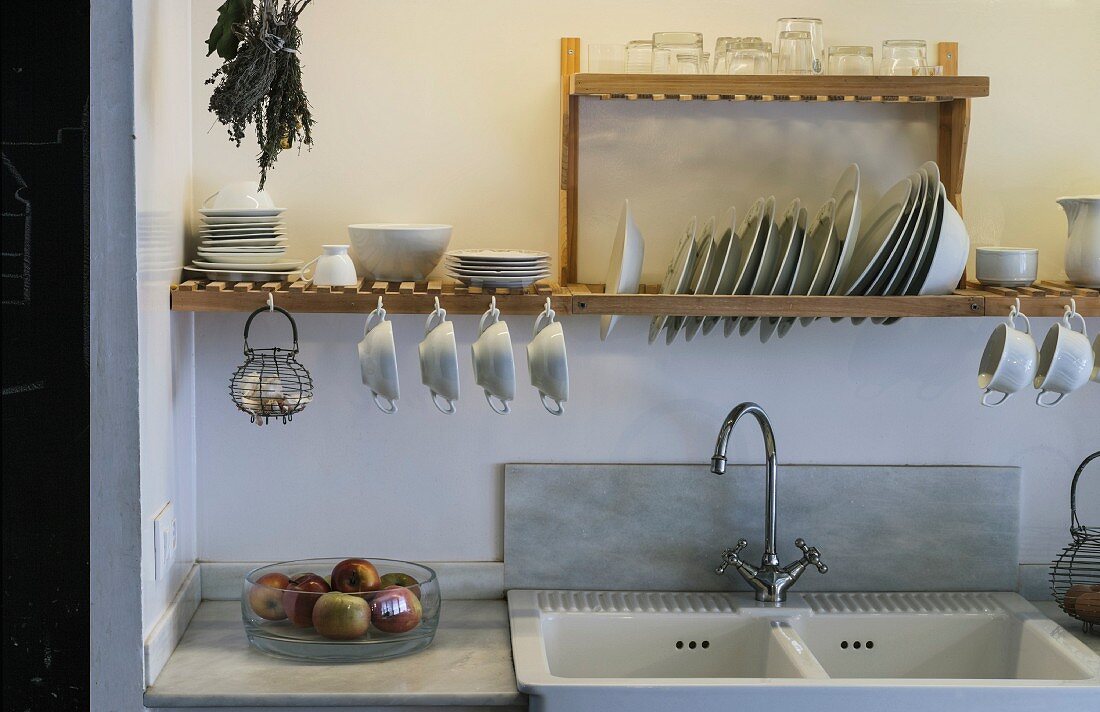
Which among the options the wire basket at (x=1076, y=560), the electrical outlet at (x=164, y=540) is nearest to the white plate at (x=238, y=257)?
the electrical outlet at (x=164, y=540)

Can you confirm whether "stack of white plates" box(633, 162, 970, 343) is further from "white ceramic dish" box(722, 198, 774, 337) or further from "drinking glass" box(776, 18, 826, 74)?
"drinking glass" box(776, 18, 826, 74)

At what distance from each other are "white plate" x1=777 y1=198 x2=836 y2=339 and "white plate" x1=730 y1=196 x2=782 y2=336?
0.13 feet

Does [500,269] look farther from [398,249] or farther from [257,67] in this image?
[257,67]

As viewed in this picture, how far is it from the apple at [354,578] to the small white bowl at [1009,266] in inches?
44.9

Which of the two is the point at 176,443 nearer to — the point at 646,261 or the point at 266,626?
the point at 266,626

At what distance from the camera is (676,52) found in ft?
5.94

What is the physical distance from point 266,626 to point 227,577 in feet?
0.92

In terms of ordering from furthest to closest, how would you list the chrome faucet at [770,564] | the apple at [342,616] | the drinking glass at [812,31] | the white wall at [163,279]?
the chrome faucet at [770,564] → the drinking glass at [812,31] → the apple at [342,616] → the white wall at [163,279]

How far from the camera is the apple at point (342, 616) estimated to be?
172 centimetres

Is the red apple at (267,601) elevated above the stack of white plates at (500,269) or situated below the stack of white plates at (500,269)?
below

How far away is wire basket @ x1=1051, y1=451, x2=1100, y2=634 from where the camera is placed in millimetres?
1972

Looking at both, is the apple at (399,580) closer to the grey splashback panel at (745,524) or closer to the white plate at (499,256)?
the grey splashback panel at (745,524)

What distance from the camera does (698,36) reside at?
1.82 metres
